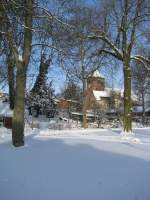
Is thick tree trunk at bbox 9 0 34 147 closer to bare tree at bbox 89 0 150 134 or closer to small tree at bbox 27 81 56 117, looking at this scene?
bare tree at bbox 89 0 150 134

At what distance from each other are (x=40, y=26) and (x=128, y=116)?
1107cm

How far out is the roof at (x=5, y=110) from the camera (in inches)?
1424

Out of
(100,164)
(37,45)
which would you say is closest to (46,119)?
(37,45)

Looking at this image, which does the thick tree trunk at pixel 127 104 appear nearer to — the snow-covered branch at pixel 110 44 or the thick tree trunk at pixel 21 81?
the snow-covered branch at pixel 110 44

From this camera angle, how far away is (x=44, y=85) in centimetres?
4847

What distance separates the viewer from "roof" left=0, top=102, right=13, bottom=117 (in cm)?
3617

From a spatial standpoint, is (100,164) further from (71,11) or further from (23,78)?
(71,11)

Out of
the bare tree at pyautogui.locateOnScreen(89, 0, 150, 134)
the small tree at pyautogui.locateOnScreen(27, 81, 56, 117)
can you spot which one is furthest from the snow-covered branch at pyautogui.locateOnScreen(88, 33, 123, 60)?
A: the small tree at pyautogui.locateOnScreen(27, 81, 56, 117)

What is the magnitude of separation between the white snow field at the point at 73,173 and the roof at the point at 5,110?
64.2 ft

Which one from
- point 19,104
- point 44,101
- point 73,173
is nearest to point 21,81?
point 19,104

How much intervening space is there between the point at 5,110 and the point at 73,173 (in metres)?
27.2

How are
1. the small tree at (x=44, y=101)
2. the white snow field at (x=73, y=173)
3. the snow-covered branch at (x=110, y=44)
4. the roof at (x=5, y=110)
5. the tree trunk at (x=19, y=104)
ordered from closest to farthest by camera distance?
1. the white snow field at (x=73, y=173)
2. the tree trunk at (x=19, y=104)
3. the snow-covered branch at (x=110, y=44)
4. the roof at (x=5, y=110)
5. the small tree at (x=44, y=101)

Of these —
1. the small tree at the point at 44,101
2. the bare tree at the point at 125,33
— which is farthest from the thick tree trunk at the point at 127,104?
the small tree at the point at 44,101

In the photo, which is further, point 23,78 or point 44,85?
point 44,85
